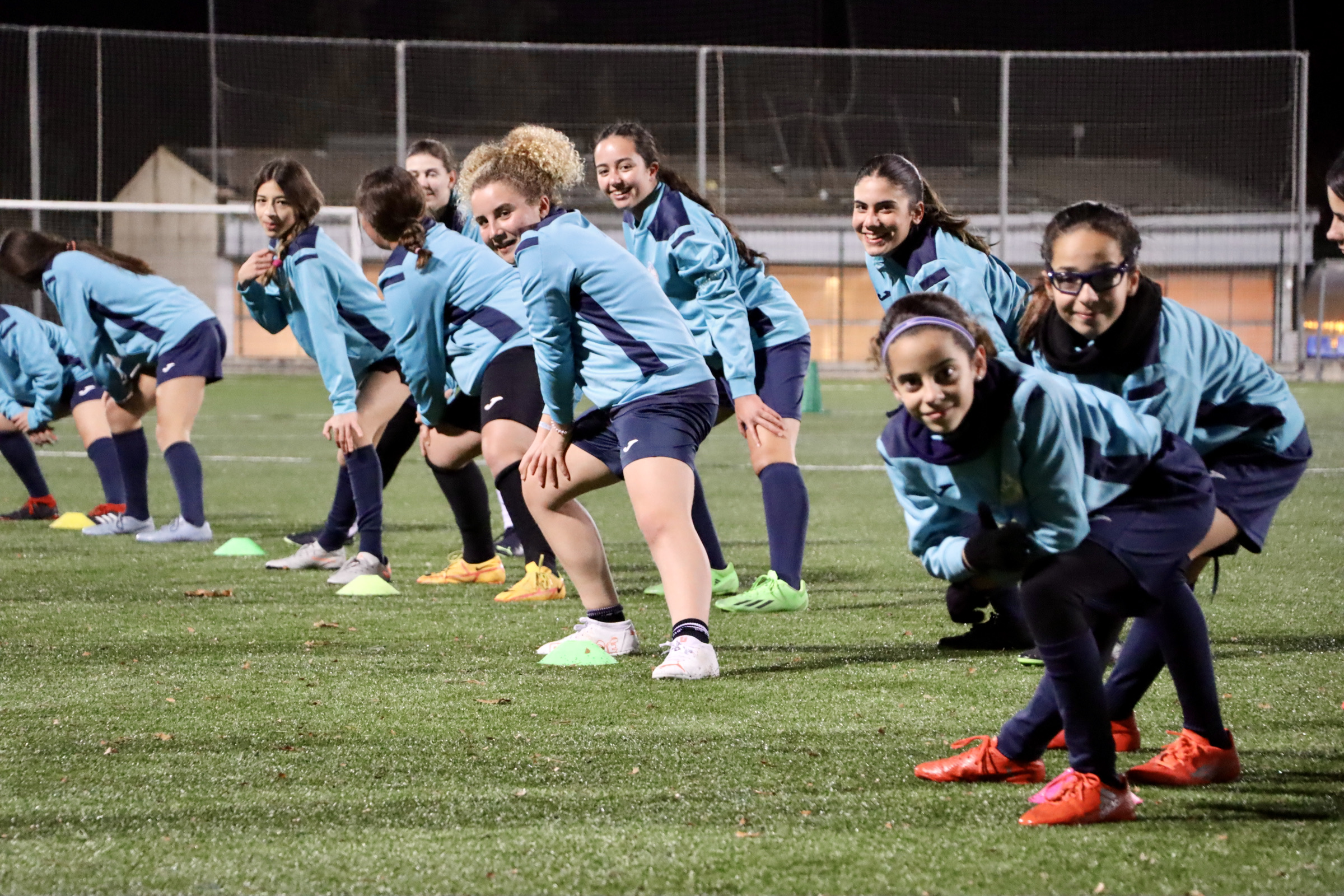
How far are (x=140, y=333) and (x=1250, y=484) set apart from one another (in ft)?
19.7

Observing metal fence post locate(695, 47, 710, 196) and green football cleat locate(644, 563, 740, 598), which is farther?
metal fence post locate(695, 47, 710, 196)

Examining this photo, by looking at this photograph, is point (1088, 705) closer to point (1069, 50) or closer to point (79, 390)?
point (79, 390)

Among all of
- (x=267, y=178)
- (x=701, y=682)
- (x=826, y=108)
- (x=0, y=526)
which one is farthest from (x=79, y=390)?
(x=826, y=108)

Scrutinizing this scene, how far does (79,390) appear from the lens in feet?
28.8

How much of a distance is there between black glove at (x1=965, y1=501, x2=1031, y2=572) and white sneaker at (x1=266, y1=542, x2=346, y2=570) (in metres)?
4.52

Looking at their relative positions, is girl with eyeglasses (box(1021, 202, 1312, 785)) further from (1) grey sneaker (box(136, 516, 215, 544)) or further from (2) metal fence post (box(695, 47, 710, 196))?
(2) metal fence post (box(695, 47, 710, 196))

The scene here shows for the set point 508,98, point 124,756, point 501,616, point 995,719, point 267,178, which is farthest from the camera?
point 508,98

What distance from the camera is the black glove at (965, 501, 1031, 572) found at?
2822mm

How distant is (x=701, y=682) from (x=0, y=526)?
5827 millimetres

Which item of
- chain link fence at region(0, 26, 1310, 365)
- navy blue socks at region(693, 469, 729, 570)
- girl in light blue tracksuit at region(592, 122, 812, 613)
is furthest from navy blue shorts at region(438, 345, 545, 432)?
chain link fence at region(0, 26, 1310, 365)

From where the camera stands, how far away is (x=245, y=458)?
519 inches

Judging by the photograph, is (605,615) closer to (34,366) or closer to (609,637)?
(609,637)

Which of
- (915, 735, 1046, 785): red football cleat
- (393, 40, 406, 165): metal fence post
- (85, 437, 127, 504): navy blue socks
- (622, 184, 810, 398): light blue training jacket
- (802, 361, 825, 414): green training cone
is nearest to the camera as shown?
(915, 735, 1046, 785): red football cleat

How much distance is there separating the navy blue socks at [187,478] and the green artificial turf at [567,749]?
105cm
